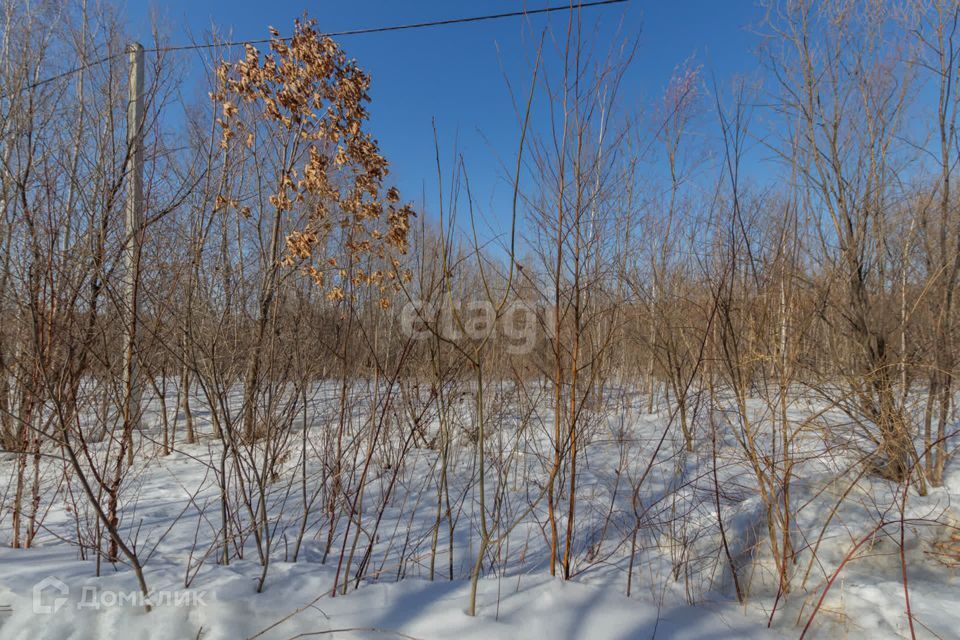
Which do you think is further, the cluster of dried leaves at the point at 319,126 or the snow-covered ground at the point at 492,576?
the cluster of dried leaves at the point at 319,126

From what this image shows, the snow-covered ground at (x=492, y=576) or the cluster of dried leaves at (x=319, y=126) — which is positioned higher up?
the cluster of dried leaves at (x=319, y=126)

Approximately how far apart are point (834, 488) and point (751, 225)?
2138 millimetres

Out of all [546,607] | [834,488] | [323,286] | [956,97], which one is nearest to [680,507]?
[834,488]

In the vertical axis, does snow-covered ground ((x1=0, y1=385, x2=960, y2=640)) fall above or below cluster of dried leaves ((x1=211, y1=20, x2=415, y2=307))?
below

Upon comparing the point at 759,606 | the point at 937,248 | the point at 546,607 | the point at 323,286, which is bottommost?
the point at 759,606

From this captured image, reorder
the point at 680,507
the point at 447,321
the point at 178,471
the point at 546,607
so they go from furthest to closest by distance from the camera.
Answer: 1. the point at 178,471
2. the point at 680,507
3. the point at 447,321
4. the point at 546,607

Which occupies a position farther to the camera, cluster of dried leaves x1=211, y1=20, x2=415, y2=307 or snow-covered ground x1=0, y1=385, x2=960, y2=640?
cluster of dried leaves x1=211, y1=20, x2=415, y2=307

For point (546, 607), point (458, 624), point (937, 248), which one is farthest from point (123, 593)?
point (937, 248)

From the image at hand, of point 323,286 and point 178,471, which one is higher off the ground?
point 323,286

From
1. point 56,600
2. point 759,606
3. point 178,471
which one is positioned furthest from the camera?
point 178,471

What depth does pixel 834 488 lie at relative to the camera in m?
2.73

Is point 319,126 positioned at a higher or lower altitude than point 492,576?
higher

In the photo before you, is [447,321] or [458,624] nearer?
[458,624]

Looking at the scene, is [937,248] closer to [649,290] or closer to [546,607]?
[649,290]
